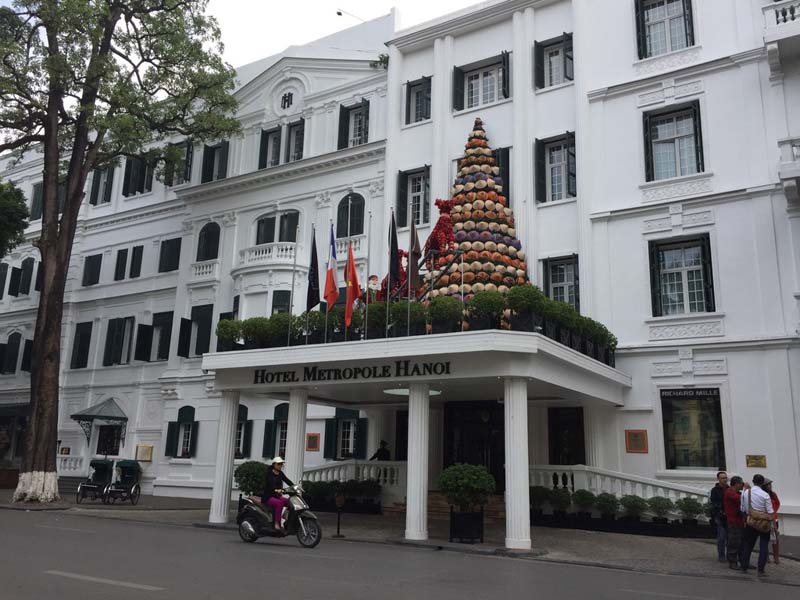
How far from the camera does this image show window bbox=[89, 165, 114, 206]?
116 ft

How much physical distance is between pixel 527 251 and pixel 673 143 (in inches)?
203

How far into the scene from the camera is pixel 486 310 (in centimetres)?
1556

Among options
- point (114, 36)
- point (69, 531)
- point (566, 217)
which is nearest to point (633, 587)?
point (69, 531)

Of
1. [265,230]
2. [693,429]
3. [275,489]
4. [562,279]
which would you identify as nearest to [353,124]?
[265,230]

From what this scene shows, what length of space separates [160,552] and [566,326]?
10035mm

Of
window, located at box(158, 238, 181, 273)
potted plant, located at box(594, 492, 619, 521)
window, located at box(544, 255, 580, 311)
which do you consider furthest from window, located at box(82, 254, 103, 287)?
potted plant, located at box(594, 492, 619, 521)

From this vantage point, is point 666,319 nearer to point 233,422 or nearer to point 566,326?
point 566,326

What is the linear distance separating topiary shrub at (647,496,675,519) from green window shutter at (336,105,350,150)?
17178 mm

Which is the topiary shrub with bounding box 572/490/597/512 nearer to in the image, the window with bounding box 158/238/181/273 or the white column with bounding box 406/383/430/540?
the white column with bounding box 406/383/430/540

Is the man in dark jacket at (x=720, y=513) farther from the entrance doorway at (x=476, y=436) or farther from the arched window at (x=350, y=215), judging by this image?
the arched window at (x=350, y=215)

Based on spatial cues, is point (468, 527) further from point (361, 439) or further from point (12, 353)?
point (12, 353)

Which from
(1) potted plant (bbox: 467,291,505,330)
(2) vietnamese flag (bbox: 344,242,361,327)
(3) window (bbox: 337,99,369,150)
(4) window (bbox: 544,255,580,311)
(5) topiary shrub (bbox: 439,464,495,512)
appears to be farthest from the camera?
(3) window (bbox: 337,99,369,150)

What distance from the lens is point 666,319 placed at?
1942 centimetres

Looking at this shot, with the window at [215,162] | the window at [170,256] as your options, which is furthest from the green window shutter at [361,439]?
the window at [215,162]
